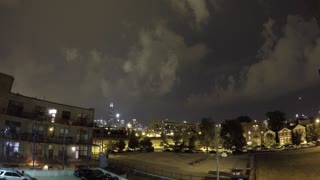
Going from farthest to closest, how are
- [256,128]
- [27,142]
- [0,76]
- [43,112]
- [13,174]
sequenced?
[256,128] → [43,112] → [27,142] → [0,76] → [13,174]

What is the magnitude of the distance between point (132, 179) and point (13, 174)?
2063cm

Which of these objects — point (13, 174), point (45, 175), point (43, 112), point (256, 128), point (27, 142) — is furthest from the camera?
point (256, 128)

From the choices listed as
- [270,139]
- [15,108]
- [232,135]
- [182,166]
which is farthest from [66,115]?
[270,139]

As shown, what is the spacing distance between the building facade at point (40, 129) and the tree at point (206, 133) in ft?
202

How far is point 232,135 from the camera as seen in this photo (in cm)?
12556

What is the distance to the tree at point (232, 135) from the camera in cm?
12325

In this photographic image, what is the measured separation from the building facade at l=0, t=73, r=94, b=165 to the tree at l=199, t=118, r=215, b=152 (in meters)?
61.6

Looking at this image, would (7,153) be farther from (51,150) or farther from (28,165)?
(51,150)

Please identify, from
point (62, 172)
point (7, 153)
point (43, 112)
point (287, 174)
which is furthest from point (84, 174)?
point (287, 174)

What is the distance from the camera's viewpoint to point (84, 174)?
49.3 metres

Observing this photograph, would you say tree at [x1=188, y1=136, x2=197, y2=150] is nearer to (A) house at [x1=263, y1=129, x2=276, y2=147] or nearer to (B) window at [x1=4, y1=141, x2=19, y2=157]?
(A) house at [x1=263, y1=129, x2=276, y2=147]

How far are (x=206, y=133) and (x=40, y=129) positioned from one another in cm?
7623

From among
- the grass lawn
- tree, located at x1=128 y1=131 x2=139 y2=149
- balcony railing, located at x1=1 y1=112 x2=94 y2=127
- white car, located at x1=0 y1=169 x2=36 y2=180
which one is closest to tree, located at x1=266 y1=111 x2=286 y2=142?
tree, located at x1=128 y1=131 x2=139 y2=149

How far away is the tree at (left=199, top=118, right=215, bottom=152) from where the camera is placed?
127 metres
